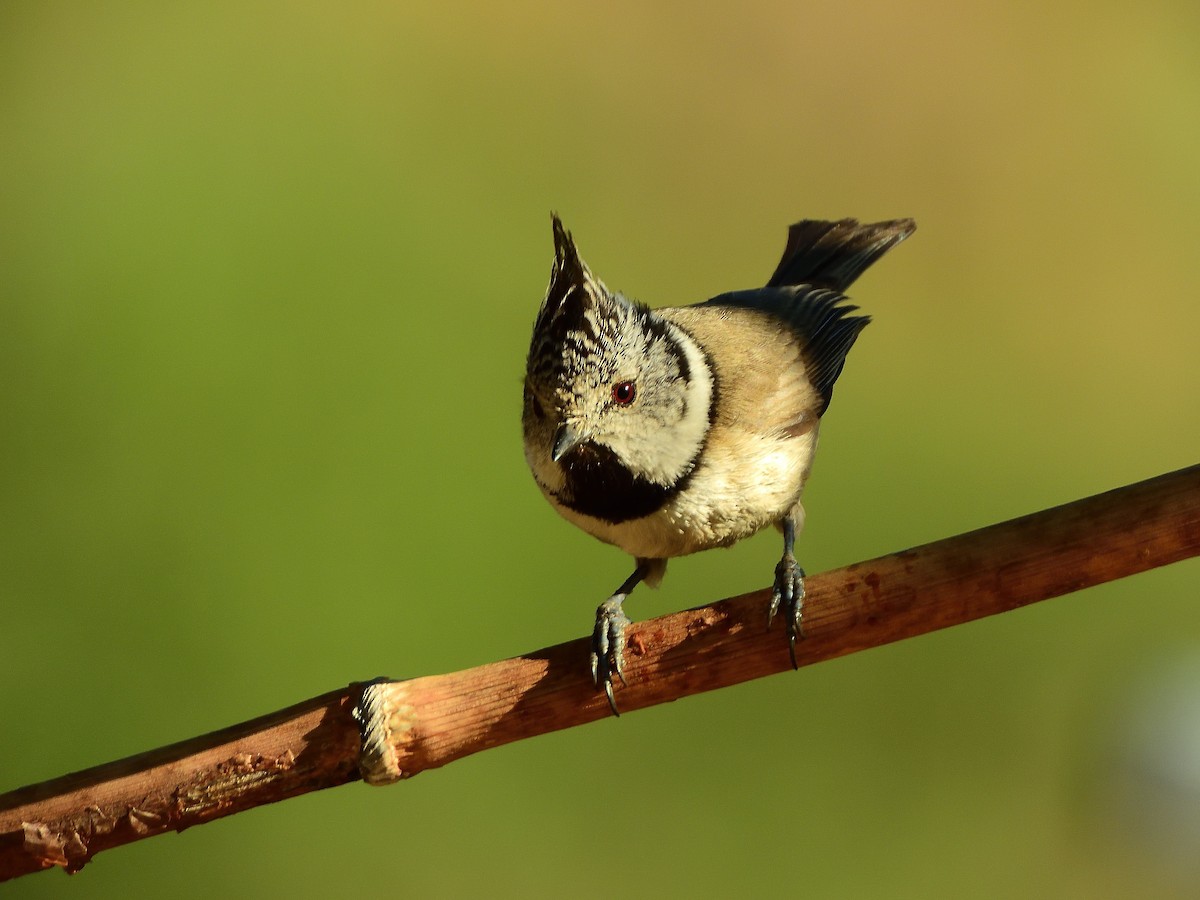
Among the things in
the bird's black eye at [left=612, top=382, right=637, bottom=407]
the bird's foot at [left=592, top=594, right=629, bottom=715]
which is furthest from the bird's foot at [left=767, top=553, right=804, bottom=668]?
the bird's black eye at [left=612, top=382, right=637, bottom=407]

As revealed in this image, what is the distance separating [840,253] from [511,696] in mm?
1397

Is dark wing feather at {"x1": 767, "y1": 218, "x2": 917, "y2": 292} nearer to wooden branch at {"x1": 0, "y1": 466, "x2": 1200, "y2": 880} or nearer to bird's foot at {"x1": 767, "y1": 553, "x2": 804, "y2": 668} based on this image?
bird's foot at {"x1": 767, "y1": 553, "x2": 804, "y2": 668}

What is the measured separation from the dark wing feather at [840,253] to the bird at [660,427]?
391 millimetres

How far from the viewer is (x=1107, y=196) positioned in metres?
3.27

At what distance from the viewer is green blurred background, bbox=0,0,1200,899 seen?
266 cm

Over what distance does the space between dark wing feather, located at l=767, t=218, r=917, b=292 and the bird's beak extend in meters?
0.99

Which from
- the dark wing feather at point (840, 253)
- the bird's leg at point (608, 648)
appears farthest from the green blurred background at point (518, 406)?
the bird's leg at point (608, 648)

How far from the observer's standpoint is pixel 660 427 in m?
1.67

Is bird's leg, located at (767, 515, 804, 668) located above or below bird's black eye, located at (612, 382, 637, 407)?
below

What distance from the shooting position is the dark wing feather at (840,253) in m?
2.40

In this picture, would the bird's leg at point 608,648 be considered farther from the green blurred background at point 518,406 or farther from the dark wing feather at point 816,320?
the green blurred background at point 518,406

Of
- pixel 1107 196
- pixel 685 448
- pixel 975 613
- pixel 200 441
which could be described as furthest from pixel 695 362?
pixel 1107 196

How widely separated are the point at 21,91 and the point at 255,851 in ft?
6.95

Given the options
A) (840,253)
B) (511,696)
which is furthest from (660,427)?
(840,253)
